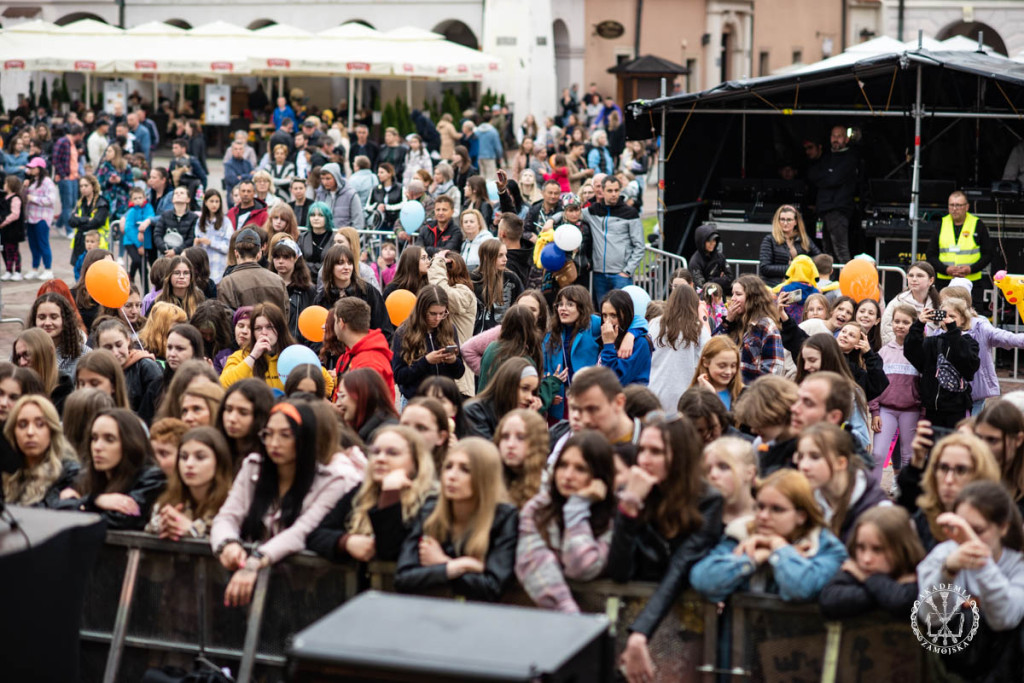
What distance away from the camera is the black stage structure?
15.8 meters

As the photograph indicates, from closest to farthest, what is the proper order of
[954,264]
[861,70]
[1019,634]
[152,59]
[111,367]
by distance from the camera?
[1019,634], [111,367], [954,264], [861,70], [152,59]

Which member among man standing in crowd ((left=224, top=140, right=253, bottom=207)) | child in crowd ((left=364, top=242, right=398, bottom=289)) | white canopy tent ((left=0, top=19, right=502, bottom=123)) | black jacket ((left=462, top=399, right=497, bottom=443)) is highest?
white canopy tent ((left=0, top=19, right=502, bottom=123))

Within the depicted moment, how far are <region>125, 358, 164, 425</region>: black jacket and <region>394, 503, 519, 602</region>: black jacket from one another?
3.29m

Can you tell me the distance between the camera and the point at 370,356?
8766 mm

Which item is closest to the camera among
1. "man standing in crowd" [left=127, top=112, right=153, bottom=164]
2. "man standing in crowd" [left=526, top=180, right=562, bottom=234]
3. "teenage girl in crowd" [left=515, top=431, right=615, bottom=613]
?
"teenage girl in crowd" [left=515, top=431, right=615, bottom=613]

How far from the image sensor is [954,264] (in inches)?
543

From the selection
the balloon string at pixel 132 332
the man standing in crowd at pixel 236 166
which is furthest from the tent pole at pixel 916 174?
the man standing in crowd at pixel 236 166

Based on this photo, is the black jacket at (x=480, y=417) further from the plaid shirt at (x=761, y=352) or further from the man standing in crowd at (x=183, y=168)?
the man standing in crowd at (x=183, y=168)

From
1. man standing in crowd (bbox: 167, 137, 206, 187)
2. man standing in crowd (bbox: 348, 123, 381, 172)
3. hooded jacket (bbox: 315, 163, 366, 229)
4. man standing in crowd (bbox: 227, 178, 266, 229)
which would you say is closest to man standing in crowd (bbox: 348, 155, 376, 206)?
man standing in crowd (bbox: 167, 137, 206, 187)

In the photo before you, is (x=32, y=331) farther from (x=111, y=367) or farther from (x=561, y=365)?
(x=561, y=365)

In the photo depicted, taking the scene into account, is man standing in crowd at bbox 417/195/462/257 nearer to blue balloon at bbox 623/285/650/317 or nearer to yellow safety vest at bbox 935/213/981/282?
blue balloon at bbox 623/285/650/317

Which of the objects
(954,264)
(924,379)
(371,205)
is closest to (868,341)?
(924,379)

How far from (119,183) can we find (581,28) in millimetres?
28572

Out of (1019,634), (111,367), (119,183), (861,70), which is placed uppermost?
(861,70)
